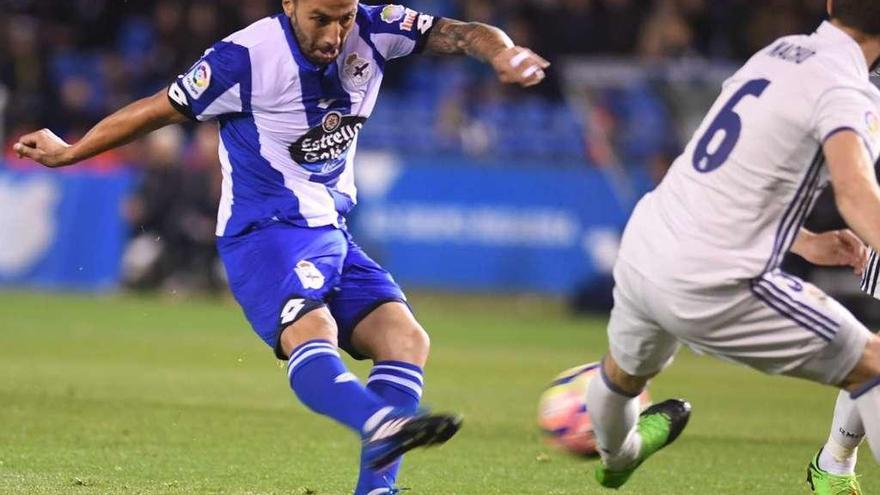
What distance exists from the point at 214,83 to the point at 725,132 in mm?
2102

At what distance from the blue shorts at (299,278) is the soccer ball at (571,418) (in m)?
0.80

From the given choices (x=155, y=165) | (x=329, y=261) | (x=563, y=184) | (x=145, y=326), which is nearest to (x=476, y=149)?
(x=563, y=184)

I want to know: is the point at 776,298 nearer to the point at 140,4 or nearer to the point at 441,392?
the point at 441,392

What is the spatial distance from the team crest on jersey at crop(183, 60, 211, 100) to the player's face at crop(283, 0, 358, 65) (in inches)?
15.6

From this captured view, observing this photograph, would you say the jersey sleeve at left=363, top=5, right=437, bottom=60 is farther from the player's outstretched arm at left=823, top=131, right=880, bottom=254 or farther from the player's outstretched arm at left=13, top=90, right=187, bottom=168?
the player's outstretched arm at left=823, top=131, right=880, bottom=254

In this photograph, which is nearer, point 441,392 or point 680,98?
point 441,392

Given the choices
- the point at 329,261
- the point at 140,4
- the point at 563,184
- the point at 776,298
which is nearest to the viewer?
the point at 776,298

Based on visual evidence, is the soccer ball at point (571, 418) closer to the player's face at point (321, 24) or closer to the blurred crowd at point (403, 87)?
the player's face at point (321, 24)

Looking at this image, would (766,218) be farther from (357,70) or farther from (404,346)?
(357,70)

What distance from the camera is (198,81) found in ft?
20.8

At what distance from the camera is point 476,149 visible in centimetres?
2050

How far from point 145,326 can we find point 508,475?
9202 millimetres

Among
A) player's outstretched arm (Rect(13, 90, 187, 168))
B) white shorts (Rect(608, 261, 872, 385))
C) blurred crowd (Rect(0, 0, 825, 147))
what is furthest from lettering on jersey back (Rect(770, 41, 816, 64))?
blurred crowd (Rect(0, 0, 825, 147))

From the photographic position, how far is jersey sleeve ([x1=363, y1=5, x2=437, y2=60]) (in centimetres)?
667
